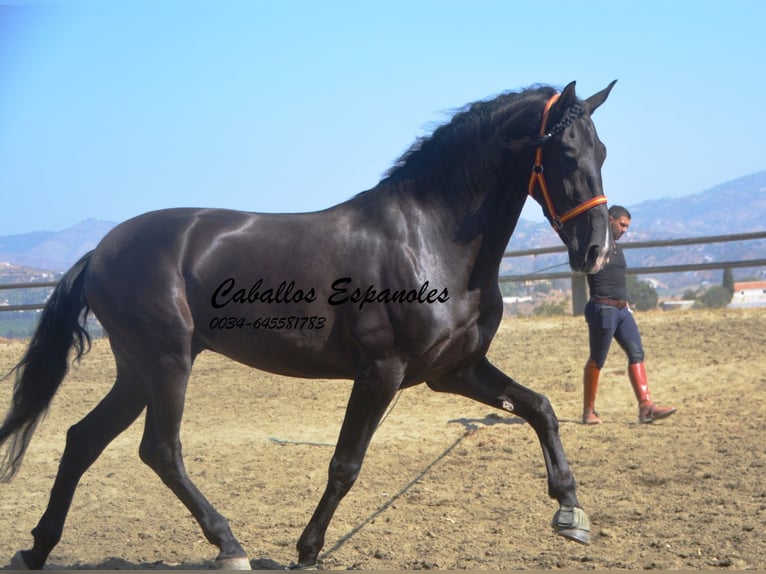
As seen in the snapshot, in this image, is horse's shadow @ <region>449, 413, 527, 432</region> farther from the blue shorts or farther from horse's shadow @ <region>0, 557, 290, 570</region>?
horse's shadow @ <region>0, 557, 290, 570</region>

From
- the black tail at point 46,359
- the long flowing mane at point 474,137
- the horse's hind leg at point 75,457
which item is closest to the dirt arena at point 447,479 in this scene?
the horse's hind leg at point 75,457

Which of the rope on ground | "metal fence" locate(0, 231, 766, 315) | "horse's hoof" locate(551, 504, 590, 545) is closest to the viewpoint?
"horse's hoof" locate(551, 504, 590, 545)

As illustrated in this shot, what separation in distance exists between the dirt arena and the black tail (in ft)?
2.38

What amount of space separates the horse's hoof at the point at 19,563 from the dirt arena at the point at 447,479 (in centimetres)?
22

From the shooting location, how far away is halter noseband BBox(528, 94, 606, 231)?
3787mm

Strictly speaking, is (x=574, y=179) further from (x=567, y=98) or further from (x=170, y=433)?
(x=170, y=433)

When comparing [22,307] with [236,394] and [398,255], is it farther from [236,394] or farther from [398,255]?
[398,255]

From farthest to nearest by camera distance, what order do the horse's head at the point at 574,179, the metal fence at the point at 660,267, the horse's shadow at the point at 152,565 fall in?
1. the metal fence at the point at 660,267
2. the horse's shadow at the point at 152,565
3. the horse's head at the point at 574,179

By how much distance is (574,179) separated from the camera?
3814mm

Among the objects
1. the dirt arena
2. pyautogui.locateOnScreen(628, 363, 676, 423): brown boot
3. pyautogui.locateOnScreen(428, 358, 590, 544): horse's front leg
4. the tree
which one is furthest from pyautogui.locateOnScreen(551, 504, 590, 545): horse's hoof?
the tree

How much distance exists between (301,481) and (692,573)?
3150 mm

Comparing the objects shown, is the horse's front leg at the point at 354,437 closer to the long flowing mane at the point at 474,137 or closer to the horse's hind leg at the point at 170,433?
the horse's hind leg at the point at 170,433

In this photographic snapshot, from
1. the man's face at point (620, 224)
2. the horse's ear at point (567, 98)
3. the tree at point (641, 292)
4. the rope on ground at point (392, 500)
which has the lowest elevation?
the tree at point (641, 292)

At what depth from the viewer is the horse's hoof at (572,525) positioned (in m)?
3.93
